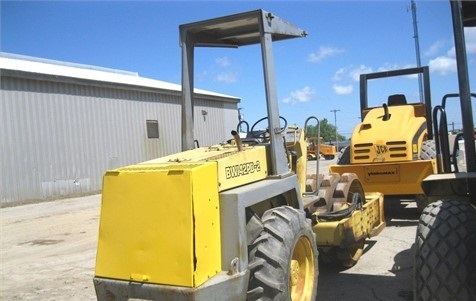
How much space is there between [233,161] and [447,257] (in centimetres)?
173

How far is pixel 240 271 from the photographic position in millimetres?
3385

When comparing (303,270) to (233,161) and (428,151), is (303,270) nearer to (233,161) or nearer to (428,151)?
(233,161)

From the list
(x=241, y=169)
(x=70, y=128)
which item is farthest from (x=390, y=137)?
(x=70, y=128)

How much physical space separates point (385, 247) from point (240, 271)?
12.8 ft

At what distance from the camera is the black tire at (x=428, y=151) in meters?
8.10

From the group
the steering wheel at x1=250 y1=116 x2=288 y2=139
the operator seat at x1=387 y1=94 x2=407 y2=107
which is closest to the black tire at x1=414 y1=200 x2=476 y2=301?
the steering wheel at x1=250 y1=116 x2=288 y2=139

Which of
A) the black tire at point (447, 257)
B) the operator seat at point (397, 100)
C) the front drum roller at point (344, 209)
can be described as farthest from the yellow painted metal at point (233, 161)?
the operator seat at point (397, 100)

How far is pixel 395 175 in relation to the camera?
321 inches

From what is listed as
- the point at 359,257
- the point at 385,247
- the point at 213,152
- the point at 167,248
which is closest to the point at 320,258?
the point at 359,257

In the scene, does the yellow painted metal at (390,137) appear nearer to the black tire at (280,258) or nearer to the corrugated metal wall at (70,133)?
the black tire at (280,258)

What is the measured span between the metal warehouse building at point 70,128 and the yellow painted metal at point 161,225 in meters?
13.7

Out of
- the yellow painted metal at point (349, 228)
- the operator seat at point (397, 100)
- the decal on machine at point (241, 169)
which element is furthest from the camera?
the operator seat at point (397, 100)

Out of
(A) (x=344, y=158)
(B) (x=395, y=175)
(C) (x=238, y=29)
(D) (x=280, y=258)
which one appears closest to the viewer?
(D) (x=280, y=258)

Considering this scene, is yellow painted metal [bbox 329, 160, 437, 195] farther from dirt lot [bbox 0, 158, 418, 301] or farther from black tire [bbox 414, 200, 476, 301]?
black tire [bbox 414, 200, 476, 301]
